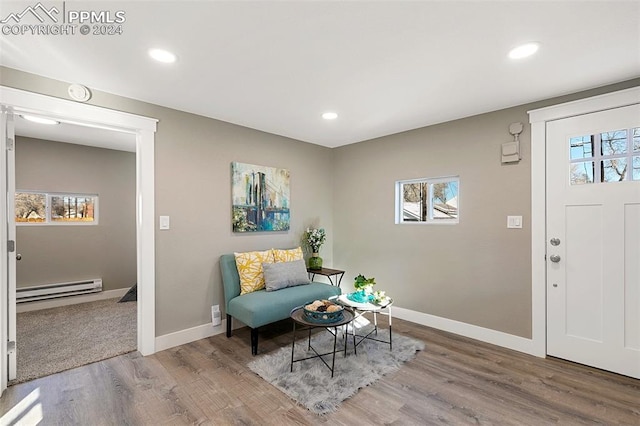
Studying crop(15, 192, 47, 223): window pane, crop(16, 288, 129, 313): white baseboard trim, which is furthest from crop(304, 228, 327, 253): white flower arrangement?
crop(15, 192, 47, 223): window pane

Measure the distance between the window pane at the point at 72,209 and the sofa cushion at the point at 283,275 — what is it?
11.0 ft

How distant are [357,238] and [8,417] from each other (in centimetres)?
366

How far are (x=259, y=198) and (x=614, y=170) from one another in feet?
11.3

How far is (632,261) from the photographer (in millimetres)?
2330

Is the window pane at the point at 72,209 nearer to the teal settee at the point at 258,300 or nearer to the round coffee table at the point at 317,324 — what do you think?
the teal settee at the point at 258,300

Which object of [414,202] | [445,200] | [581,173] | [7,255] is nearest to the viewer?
[7,255]

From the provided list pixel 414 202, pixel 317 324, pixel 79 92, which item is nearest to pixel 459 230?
pixel 414 202

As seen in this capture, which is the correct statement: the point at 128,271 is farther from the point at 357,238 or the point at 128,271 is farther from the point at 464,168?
the point at 464,168

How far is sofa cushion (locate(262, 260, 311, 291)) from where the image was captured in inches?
126

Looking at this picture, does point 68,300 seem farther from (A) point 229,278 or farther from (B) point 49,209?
(A) point 229,278

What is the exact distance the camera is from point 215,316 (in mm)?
3219

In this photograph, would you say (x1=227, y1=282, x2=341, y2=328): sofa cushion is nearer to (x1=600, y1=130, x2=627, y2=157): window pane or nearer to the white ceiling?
the white ceiling

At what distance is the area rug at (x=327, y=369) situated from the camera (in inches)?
82.4

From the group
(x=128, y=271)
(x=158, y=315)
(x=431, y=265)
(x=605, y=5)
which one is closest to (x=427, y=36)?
(x=605, y=5)
